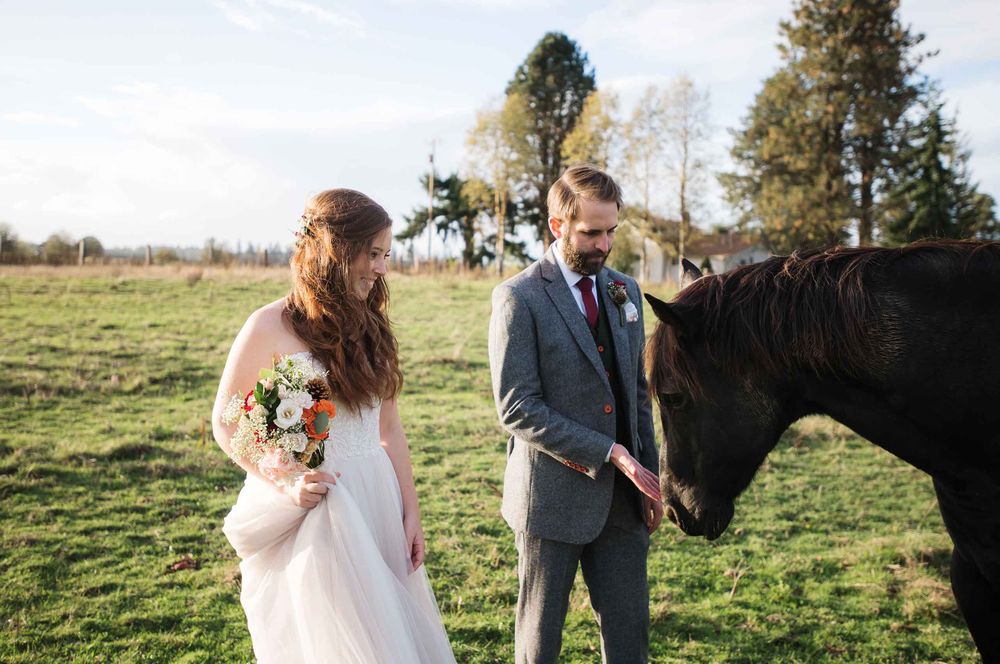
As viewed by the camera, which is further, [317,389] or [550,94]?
[550,94]

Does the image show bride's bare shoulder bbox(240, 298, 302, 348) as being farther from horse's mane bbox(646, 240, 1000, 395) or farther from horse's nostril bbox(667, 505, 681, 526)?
horse's nostril bbox(667, 505, 681, 526)

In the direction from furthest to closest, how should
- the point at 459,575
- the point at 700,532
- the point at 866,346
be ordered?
1. the point at 459,575
2. the point at 700,532
3. the point at 866,346

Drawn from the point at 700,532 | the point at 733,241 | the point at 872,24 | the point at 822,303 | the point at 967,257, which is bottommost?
the point at 700,532

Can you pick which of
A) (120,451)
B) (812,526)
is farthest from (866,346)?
(120,451)

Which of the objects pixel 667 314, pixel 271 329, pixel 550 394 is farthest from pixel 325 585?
pixel 667 314

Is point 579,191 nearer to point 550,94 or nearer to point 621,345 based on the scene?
point 621,345

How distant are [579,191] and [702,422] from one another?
0.99m

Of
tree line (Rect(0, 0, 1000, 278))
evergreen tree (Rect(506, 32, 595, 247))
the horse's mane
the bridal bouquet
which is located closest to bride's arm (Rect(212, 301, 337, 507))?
the bridal bouquet

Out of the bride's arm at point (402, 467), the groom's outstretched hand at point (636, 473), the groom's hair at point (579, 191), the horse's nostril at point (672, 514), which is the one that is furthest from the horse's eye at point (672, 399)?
the bride's arm at point (402, 467)

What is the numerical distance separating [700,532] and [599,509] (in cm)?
39

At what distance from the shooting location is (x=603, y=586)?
8.82ft

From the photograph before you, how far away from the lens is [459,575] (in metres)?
5.00

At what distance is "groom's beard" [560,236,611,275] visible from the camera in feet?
8.64

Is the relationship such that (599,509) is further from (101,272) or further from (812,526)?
(101,272)
